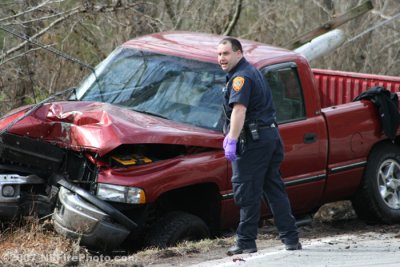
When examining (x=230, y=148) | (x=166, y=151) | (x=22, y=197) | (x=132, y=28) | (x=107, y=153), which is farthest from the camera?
(x=132, y=28)

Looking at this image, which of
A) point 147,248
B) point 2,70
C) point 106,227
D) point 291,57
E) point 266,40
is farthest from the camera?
point 266,40

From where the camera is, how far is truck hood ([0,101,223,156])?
6.65 meters

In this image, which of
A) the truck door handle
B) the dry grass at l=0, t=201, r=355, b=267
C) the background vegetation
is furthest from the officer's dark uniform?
the background vegetation

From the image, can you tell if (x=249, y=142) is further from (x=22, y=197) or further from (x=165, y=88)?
(x=22, y=197)

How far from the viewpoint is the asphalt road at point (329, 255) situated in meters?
→ 6.28

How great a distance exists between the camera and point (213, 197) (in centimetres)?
732

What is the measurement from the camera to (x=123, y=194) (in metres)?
6.59

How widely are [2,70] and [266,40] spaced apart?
18.5 feet

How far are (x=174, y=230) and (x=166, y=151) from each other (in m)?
0.68

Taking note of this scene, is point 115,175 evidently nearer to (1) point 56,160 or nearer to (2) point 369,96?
(1) point 56,160

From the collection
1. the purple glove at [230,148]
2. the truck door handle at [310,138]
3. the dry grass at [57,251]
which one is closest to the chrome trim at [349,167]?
the truck door handle at [310,138]

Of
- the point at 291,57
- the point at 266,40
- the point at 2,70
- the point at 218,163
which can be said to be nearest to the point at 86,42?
the point at 2,70

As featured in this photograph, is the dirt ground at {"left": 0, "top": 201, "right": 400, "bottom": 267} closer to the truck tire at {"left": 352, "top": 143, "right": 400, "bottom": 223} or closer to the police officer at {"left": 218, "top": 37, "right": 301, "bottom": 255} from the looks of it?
the police officer at {"left": 218, "top": 37, "right": 301, "bottom": 255}

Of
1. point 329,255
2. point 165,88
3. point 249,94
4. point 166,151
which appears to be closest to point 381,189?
point 329,255
